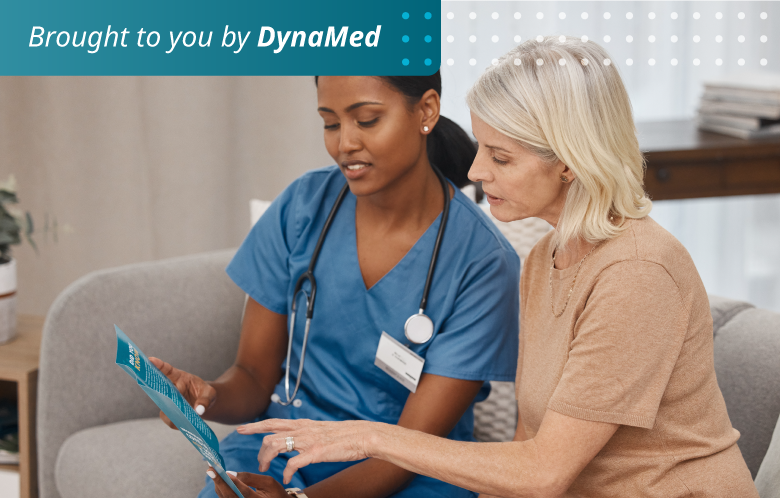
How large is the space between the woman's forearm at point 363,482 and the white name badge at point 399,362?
0.14m

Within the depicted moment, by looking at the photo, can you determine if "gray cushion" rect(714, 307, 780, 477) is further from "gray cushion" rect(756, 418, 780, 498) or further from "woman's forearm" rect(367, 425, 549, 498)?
"woman's forearm" rect(367, 425, 549, 498)

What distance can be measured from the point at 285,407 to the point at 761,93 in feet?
5.10

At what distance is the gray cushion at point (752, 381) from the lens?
1243mm

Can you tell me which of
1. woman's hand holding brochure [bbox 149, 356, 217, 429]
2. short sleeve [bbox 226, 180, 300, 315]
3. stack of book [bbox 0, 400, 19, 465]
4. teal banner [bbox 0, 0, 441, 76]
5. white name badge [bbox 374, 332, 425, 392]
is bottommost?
stack of book [bbox 0, 400, 19, 465]

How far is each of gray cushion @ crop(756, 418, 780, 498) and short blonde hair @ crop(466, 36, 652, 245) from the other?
1.47 feet

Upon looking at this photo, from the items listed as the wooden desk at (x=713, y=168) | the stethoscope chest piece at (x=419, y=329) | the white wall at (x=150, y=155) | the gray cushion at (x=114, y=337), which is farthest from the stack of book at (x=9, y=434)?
the wooden desk at (x=713, y=168)

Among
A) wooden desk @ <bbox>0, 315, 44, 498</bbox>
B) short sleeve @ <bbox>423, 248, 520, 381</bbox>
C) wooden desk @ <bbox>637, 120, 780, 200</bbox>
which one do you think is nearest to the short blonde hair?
short sleeve @ <bbox>423, 248, 520, 381</bbox>

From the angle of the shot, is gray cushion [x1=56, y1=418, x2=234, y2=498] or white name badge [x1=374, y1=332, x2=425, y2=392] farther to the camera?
gray cushion [x1=56, y1=418, x2=234, y2=498]

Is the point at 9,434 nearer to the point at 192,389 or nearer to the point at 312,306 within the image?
the point at 192,389

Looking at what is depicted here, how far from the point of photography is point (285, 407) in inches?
53.9

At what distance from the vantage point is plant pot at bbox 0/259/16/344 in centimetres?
173

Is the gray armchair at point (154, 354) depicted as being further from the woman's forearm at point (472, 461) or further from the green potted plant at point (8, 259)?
the woman's forearm at point (472, 461)

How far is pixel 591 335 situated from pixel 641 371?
0.07 metres

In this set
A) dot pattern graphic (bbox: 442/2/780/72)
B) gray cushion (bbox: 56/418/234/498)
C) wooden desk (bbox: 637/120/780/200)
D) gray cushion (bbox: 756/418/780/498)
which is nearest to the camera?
gray cushion (bbox: 756/418/780/498)
